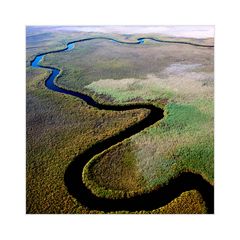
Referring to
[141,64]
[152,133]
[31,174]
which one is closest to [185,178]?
[152,133]

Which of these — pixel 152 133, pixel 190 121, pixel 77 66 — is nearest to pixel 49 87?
pixel 77 66

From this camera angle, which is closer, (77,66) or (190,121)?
(190,121)

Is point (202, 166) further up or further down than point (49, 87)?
further down

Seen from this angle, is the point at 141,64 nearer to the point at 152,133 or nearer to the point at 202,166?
the point at 152,133

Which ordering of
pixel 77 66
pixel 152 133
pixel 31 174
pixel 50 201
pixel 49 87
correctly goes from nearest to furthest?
pixel 50 201
pixel 31 174
pixel 152 133
pixel 49 87
pixel 77 66

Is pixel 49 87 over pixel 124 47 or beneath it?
beneath
